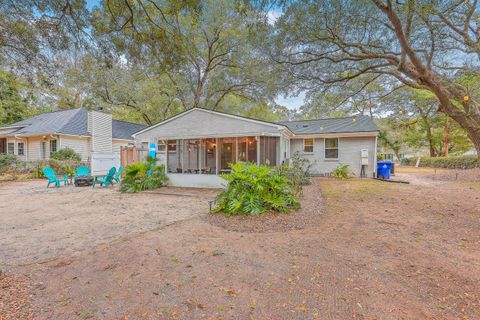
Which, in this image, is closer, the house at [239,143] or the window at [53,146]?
the house at [239,143]

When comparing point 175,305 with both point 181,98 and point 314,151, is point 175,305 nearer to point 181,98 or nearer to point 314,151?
point 314,151

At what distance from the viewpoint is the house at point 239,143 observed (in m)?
10.4

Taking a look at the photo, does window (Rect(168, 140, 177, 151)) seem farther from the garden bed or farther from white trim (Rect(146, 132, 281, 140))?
the garden bed

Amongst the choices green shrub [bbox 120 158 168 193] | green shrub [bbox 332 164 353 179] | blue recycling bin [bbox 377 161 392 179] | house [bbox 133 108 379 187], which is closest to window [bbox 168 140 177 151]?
house [bbox 133 108 379 187]

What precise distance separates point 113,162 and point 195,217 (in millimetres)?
10893

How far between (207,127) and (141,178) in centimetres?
386

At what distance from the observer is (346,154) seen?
45.9ft

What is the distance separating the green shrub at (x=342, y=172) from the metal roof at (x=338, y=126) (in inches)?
88.8

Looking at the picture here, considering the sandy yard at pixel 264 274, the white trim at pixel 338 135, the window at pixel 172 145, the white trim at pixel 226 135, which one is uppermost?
the white trim at pixel 338 135

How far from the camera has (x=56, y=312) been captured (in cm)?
226

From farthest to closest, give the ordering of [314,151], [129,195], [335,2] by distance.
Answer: [314,151] → [129,195] → [335,2]

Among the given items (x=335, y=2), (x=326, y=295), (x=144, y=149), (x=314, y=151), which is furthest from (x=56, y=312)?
(x=314, y=151)

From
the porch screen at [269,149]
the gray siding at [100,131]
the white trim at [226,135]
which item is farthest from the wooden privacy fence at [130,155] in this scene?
the porch screen at [269,149]

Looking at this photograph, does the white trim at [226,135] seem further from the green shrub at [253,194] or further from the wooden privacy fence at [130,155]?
the wooden privacy fence at [130,155]
